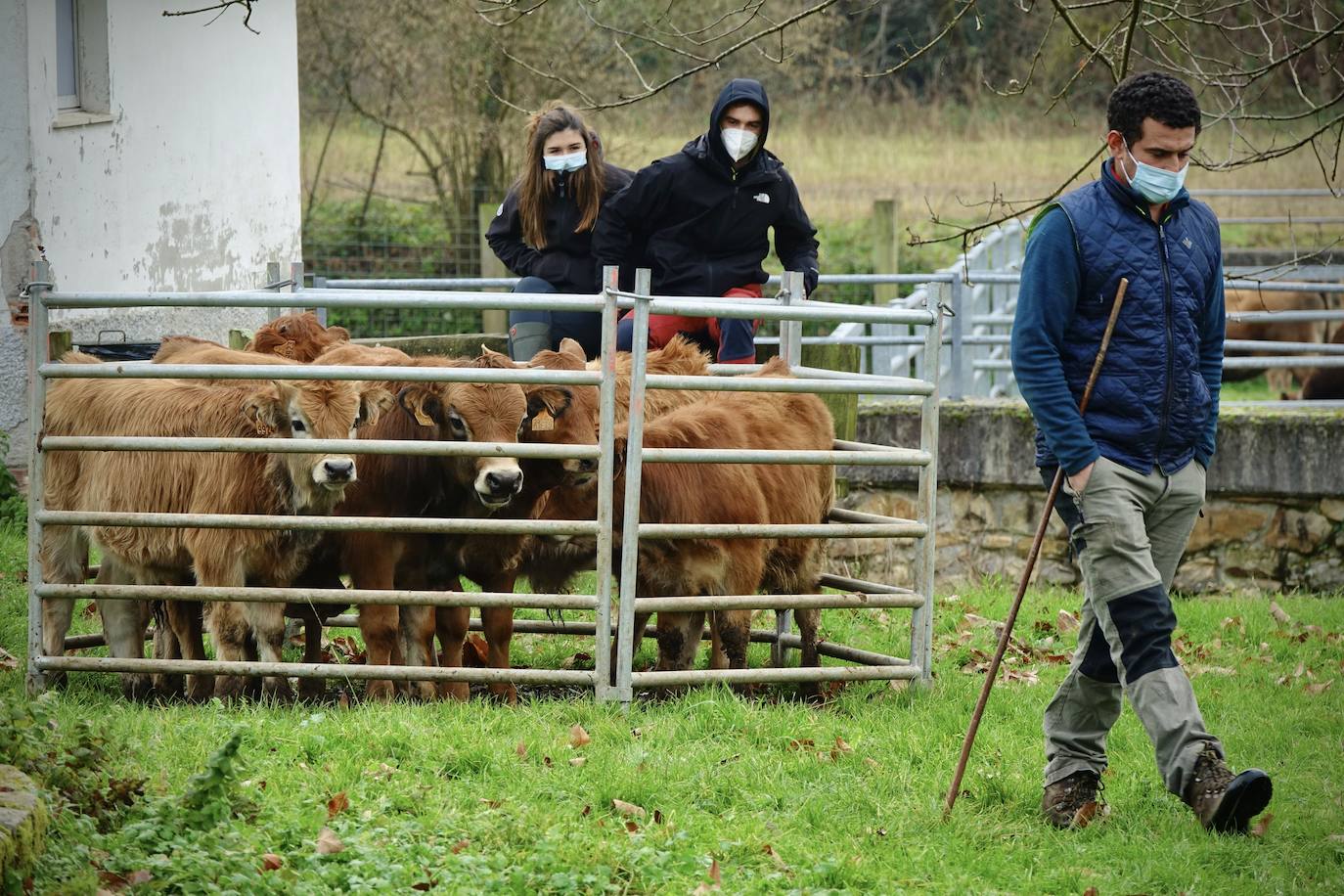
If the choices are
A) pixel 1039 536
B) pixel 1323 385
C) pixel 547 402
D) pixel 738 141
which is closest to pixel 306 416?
pixel 547 402

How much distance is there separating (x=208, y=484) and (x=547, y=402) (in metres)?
1.58

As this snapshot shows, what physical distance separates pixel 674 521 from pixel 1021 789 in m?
2.11

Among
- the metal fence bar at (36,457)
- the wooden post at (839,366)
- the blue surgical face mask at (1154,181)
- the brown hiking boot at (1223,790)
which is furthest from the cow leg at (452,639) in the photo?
the blue surgical face mask at (1154,181)

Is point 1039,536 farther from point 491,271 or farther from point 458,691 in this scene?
point 491,271

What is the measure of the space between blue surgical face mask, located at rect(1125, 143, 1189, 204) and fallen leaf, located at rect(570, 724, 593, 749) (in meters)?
2.96

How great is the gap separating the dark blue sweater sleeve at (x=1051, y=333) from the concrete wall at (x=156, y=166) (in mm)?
7841

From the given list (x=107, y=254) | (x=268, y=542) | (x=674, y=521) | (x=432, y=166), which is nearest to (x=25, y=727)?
(x=268, y=542)

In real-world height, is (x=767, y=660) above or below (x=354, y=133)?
below

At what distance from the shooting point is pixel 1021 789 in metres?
5.81

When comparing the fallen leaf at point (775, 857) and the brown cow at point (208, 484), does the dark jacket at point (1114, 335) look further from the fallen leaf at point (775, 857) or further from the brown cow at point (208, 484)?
the brown cow at point (208, 484)

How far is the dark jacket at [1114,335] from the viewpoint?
5.21 meters

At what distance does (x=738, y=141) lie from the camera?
27.1 feet

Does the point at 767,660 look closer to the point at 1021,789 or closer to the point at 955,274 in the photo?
the point at 1021,789

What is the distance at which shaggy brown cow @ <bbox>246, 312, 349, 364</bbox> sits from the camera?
8.05m
